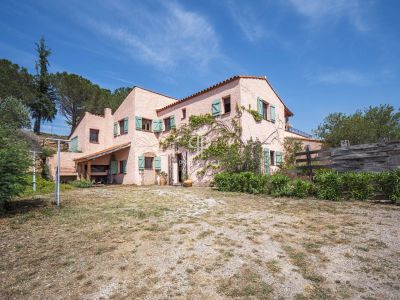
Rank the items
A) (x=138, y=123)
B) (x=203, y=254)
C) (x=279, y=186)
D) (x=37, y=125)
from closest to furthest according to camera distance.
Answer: (x=203, y=254)
(x=279, y=186)
(x=138, y=123)
(x=37, y=125)

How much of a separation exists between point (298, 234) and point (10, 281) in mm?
5075

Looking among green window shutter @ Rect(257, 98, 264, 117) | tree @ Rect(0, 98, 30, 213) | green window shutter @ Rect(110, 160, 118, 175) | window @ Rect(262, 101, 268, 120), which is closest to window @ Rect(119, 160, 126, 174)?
green window shutter @ Rect(110, 160, 118, 175)

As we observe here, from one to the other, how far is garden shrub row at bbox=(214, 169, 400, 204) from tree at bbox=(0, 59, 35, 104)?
28661 mm

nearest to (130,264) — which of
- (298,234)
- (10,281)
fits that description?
(10,281)

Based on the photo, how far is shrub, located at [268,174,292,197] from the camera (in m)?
9.28

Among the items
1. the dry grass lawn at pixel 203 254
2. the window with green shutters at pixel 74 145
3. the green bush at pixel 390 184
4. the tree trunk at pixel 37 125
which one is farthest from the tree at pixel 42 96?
the green bush at pixel 390 184

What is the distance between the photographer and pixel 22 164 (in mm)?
6598

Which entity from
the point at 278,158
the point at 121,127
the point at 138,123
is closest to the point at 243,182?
the point at 278,158

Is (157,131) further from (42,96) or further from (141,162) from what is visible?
(42,96)

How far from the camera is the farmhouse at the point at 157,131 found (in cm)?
1477

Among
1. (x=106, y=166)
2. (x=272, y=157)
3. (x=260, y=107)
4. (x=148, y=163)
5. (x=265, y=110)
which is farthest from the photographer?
(x=106, y=166)

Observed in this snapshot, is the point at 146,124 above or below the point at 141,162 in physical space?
above

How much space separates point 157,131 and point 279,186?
1181cm

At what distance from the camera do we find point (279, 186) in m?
9.60
